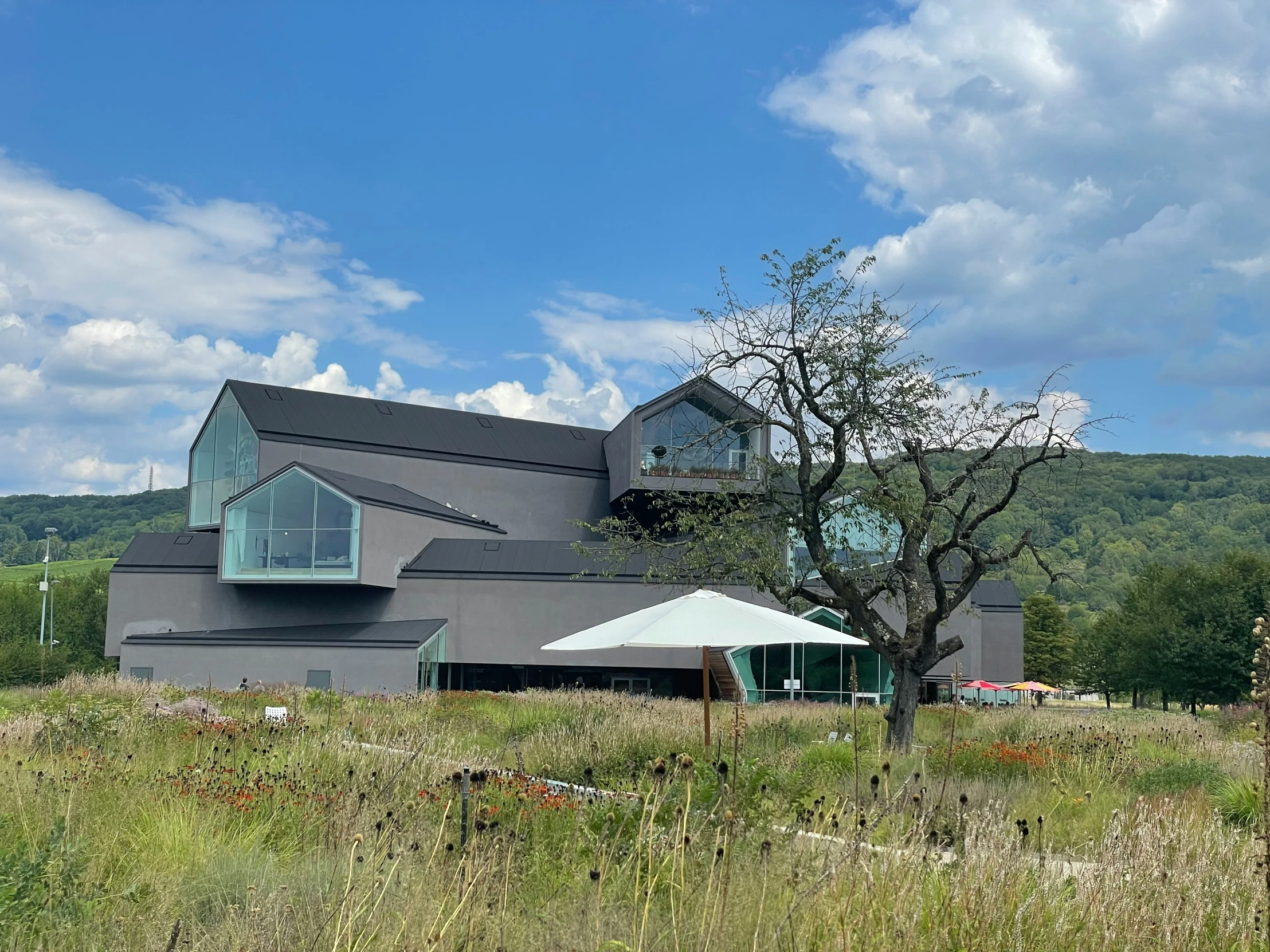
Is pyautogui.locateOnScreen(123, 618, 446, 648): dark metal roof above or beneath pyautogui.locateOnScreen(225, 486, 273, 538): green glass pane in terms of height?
beneath

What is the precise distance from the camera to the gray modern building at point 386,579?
1241 inches

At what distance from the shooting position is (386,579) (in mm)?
32656

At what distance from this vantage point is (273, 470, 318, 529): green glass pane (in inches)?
1249

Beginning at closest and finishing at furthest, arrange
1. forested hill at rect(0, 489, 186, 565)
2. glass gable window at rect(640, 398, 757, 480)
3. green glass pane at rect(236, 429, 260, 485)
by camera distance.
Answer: green glass pane at rect(236, 429, 260, 485) → glass gable window at rect(640, 398, 757, 480) → forested hill at rect(0, 489, 186, 565)

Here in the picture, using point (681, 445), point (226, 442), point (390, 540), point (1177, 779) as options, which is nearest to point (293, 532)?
point (390, 540)

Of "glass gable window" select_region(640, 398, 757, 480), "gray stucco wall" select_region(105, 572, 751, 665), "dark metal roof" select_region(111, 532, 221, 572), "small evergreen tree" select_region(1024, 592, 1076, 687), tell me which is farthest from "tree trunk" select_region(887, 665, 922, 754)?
"small evergreen tree" select_region(1024, 592, 1076, 687)

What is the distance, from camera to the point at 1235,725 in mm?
23609

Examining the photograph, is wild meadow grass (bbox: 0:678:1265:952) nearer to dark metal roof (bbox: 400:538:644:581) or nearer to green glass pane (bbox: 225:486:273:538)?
green glass pane (bbox: 225:486:273:538)

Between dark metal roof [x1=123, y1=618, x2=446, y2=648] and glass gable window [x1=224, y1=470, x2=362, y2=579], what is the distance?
1.61 m

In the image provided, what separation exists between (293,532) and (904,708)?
826 inches

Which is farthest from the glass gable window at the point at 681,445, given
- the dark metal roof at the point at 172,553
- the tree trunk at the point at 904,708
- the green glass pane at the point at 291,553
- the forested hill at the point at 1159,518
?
the forested hill at the point at 1159,518

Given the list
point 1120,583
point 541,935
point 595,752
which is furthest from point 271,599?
point 1120,583

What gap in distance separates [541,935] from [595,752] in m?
7.94

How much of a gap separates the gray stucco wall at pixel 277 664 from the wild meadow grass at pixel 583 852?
18.4 meters
